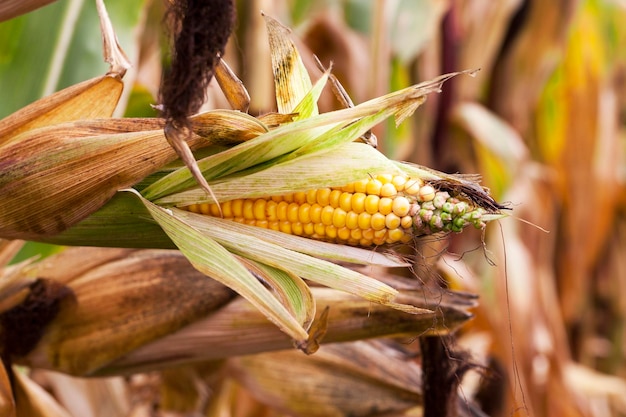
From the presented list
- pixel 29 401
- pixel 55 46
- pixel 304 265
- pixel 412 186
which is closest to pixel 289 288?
pixel 304 265

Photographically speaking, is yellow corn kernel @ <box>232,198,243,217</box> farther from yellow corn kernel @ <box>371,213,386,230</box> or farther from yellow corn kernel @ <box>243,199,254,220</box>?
yellow corn kernel @ <box>371,213,386,230</box>

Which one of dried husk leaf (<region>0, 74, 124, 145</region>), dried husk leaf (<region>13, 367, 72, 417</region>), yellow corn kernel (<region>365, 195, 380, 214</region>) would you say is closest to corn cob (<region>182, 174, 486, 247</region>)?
yellow corn kernel (<region>365, 195, 380, 214</region>)

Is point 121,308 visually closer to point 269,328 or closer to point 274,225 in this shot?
point 269,328

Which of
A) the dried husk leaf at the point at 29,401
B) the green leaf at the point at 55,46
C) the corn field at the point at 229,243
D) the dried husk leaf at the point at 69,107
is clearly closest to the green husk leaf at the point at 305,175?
the corn field at the point at 229,243

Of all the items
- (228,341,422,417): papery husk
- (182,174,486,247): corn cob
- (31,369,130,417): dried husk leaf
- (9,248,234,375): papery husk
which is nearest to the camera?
(182,174,486,247): corn cob

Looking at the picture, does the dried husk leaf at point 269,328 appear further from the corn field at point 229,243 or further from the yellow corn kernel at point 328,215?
the yellow corn kernel at point 328,215
